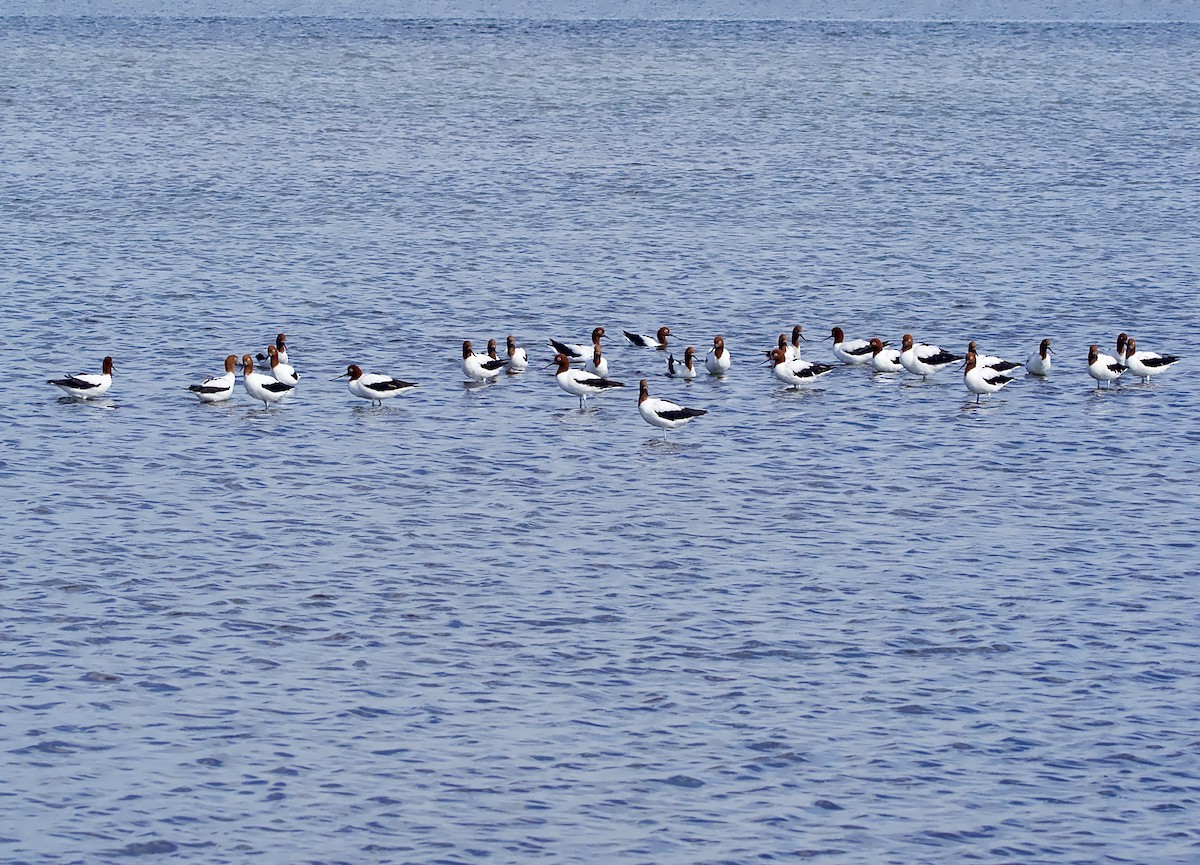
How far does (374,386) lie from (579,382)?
169 inches

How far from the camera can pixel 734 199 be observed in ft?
225

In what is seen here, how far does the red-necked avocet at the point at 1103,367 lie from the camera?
40.7 meters

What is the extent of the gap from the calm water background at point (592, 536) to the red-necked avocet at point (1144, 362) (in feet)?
2.79

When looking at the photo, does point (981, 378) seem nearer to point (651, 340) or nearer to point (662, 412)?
point (662, 412)

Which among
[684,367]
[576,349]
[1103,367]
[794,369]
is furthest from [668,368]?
[1103,367]

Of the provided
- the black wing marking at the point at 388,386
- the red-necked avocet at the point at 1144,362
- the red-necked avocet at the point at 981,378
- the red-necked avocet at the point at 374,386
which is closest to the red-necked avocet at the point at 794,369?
the red-necked avocet at the point at 981,378

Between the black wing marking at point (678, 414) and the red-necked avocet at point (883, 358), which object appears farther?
the red-necked avocet at point (883, 358)

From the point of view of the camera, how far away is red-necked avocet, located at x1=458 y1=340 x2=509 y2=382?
41.0 m

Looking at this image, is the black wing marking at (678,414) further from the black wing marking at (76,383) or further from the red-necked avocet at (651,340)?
the black wing marking at (76,383)

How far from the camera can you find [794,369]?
40719 mm

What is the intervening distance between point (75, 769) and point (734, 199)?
49.5 m

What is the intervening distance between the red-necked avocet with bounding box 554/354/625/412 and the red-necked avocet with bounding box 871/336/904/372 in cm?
604

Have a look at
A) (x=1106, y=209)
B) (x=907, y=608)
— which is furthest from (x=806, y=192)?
(x=907, y=608)

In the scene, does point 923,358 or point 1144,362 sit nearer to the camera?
point 1144,362
